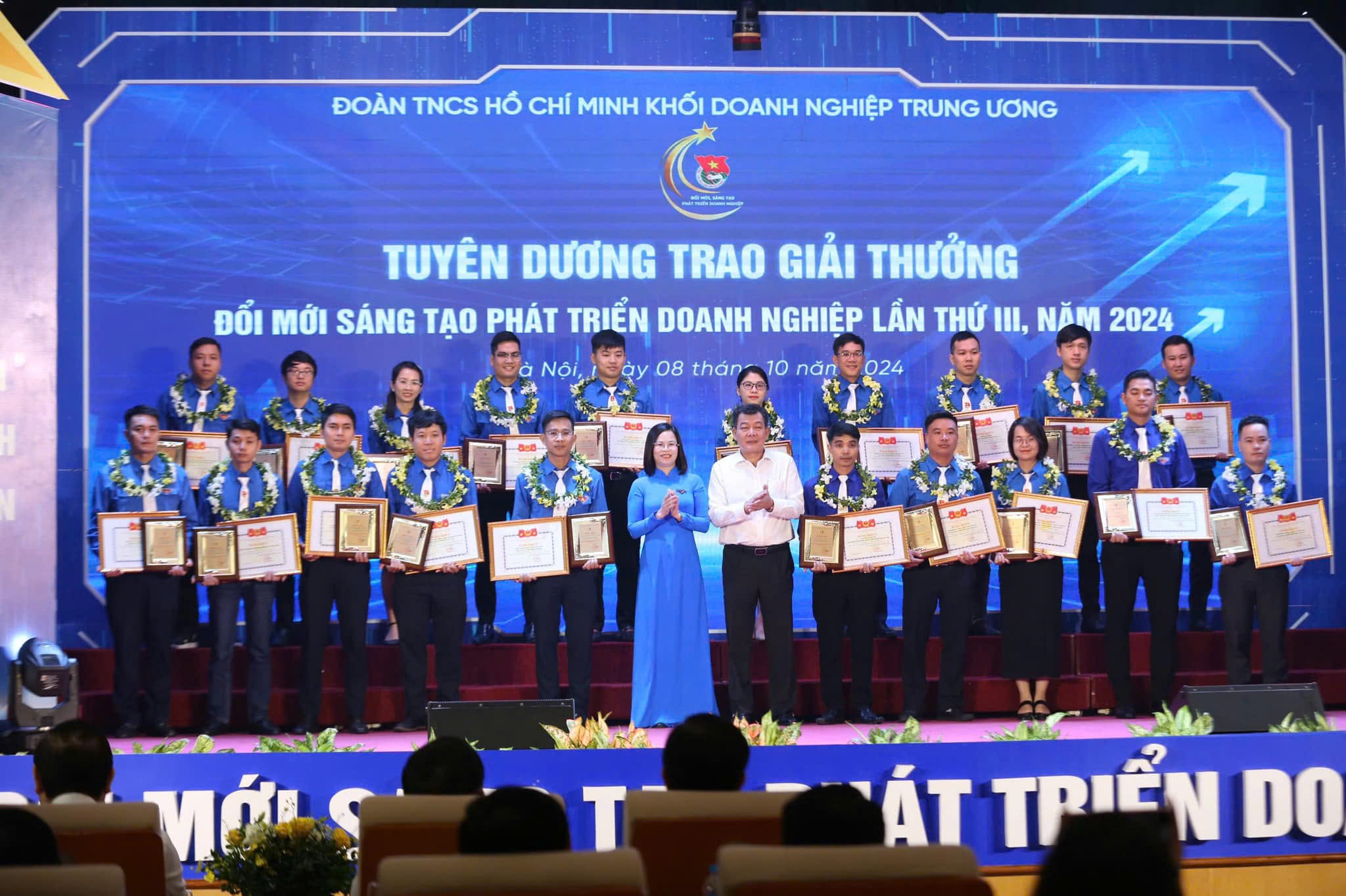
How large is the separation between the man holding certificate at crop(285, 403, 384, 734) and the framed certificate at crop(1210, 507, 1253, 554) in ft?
13.6

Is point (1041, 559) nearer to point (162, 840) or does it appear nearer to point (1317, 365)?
point (1317, 365)

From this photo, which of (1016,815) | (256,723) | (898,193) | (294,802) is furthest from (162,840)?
(898,193)

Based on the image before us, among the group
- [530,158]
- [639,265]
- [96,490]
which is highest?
[530,158]

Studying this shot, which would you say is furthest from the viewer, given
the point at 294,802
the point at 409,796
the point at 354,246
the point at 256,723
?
the point at 354,246

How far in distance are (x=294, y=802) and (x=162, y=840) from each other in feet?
3.64

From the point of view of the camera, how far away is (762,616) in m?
7.00

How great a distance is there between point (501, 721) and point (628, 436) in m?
2.82

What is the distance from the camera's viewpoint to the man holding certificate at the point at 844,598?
23.0 ft

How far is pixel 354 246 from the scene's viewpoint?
8031mm

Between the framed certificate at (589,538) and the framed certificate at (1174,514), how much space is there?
102 inches

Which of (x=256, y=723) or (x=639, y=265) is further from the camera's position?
(x=639, y=265)

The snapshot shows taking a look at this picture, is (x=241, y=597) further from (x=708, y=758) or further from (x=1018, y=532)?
(x=708, y=758)

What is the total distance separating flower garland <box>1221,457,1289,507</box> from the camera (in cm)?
720

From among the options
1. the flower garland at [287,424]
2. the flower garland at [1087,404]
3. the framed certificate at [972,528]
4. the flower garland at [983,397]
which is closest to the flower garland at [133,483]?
the flower garland at [287,424]
